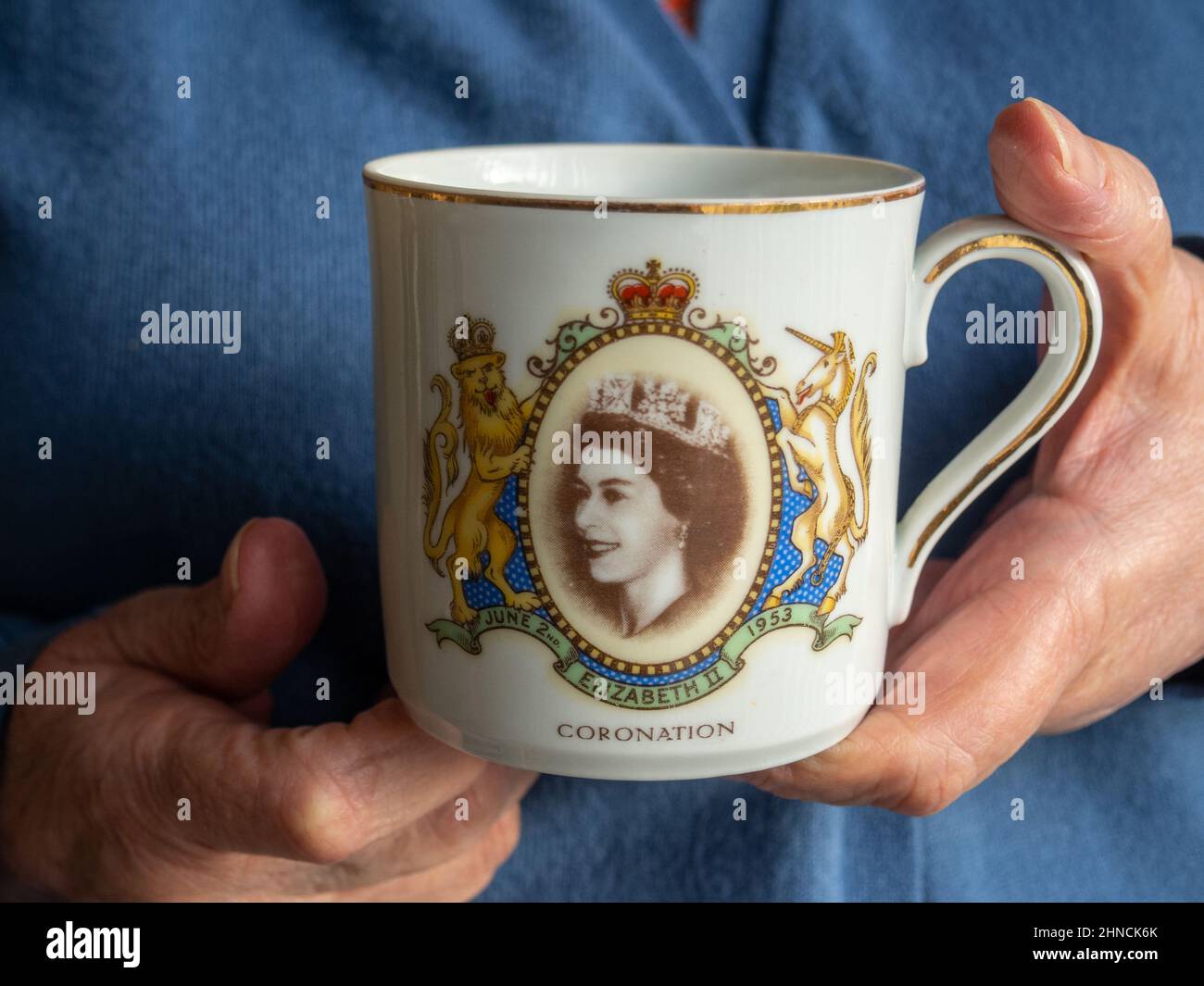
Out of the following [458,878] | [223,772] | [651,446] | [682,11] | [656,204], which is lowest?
[458,878]

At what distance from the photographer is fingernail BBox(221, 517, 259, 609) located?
850mm

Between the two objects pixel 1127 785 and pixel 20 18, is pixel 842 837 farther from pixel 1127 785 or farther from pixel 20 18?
pixel 20 18

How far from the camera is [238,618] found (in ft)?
2.83

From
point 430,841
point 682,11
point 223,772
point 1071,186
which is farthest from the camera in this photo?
point 682,11

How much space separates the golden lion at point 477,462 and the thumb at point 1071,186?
1.08 ft

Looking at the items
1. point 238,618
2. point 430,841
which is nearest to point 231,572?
point 238,618

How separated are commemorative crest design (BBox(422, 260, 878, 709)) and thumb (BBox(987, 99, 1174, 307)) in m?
0.15

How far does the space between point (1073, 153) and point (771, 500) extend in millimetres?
286

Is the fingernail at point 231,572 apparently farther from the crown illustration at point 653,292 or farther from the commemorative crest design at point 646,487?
the crown illustration at point 653,292

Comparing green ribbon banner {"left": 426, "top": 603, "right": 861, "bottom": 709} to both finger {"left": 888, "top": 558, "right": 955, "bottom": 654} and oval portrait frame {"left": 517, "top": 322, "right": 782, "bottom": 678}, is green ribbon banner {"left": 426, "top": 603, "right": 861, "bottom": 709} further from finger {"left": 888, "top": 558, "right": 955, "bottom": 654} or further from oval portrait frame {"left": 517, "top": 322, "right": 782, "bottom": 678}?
finger {"left": 888, "top": 558, "right": 955, "bottom": 654}

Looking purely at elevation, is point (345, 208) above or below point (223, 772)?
above

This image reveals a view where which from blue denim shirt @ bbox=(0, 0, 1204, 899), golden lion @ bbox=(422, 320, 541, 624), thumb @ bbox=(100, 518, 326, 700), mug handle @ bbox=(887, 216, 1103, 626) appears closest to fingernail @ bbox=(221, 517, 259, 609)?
thumb @ bbox=(100, 518, 326, 700)

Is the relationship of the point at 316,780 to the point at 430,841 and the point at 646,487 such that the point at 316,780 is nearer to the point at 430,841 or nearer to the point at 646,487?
the point at 430,841

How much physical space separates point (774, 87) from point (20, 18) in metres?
0.58
